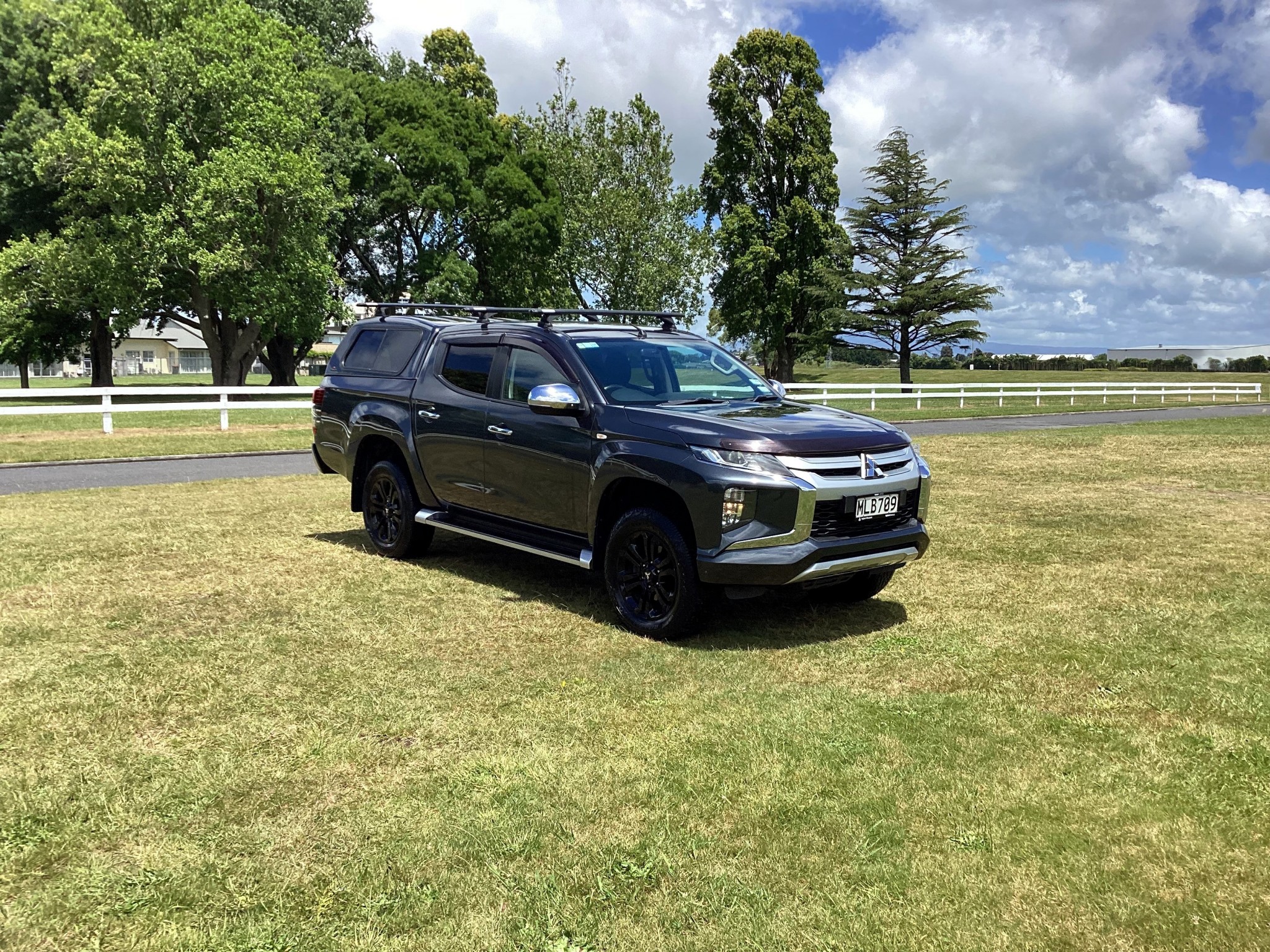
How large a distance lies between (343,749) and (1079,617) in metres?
4.71

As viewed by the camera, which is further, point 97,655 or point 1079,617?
point 1079,617

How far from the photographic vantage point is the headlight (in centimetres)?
561

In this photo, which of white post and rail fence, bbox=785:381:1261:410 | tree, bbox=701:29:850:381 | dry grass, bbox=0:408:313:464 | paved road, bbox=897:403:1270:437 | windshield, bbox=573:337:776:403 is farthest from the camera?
tree, bbox=701:29:850:381

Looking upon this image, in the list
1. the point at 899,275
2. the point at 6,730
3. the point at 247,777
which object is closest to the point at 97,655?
the point at 6,730

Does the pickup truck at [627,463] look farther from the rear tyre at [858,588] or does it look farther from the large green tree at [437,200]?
the large green tree at [437,200]

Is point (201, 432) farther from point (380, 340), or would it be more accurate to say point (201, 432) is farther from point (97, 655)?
point (97, 655)

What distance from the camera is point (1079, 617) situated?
6469 mm

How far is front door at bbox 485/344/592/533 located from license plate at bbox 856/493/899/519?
5.64 feet

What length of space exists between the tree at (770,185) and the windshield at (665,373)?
39490 mm

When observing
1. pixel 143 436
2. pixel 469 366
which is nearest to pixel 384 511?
pixel 469 366

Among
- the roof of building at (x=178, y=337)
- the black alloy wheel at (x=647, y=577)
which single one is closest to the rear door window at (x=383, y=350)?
the black alloy wheel at (x=647, y=577)

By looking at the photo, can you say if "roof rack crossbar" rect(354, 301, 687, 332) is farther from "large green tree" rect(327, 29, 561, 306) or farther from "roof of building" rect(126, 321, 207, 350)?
"roof of building" rect(126, 321, 207, 350)

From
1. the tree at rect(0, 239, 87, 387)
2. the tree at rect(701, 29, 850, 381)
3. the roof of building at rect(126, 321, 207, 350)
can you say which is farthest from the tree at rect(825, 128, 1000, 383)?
the roof of building at rect(126, 321, 207, 350)

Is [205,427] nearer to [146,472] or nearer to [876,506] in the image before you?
[146,472]
